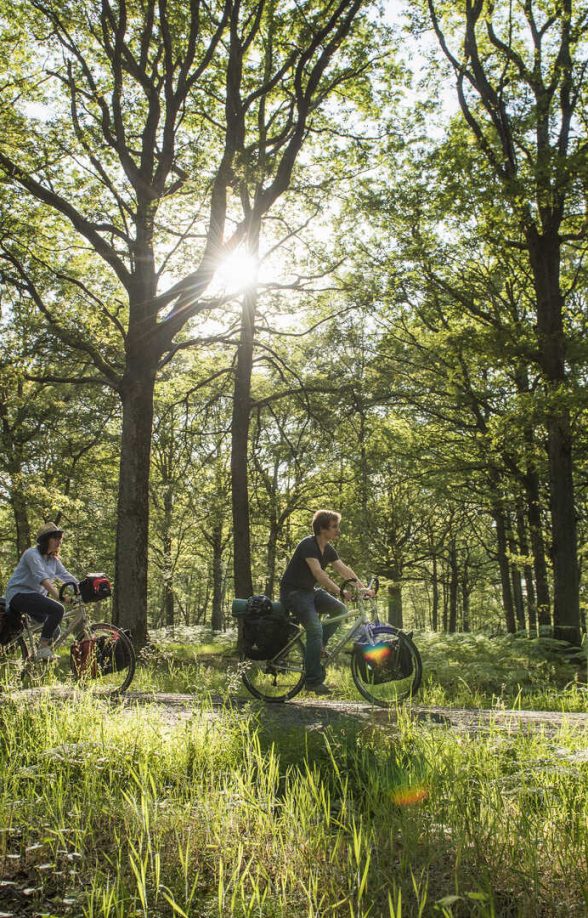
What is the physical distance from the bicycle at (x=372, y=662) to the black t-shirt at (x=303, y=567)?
0.39 meters

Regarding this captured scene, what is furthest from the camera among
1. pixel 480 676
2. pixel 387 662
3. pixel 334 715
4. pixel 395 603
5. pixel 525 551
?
pixel 395 603

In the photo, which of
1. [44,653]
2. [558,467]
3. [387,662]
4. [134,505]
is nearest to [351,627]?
[387,662]

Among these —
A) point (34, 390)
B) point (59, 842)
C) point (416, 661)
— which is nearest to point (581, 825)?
point (59, 842)

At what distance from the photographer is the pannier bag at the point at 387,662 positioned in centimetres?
664

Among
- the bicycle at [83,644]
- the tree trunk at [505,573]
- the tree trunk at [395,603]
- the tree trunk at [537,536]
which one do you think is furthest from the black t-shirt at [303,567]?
the tree trunk at [395,603]

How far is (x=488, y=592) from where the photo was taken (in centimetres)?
4150

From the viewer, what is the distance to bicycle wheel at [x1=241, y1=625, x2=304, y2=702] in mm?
6973

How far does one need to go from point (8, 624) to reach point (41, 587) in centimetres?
51

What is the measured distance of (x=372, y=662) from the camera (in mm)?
6676

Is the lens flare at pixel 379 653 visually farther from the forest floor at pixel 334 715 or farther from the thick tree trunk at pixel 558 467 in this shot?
the thick tree trunk at pixel 558 467

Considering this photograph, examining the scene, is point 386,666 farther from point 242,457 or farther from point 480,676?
point 242,457

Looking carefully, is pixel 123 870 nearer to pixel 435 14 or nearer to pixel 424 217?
pixel 424 217

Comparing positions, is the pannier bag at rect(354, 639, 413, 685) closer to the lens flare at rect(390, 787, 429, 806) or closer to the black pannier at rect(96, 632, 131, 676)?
the black pannier at rect(96, 632, 131, 676)

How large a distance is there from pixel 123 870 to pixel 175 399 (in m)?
15.6
